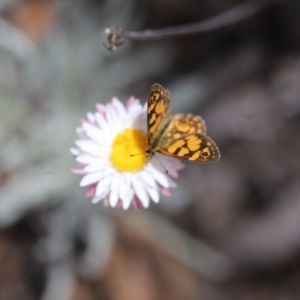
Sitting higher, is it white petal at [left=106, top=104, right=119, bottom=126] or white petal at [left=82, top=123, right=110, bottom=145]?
white petal at [left=106, top=104, right=119, bottom=126]

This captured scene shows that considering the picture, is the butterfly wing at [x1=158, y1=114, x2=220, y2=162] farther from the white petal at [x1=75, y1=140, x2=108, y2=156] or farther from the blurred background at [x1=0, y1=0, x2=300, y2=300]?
the blurred background at [x1=0, y1=0, x2=300, y2=300]

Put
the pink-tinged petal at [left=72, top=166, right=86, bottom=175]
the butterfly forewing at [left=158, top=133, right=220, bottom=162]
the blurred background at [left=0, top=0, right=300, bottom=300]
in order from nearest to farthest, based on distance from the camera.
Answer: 1. the butterfly forewing at [left=158, top=133, right=220, bottom=162]
2. the pink-tinged petal at [left=72, top=166, right=86, bottom=175]
3. the blurred background at [left=0, top=0, right=300, bottom=300]

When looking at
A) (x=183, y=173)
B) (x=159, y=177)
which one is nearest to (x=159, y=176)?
(x=159, y=177)

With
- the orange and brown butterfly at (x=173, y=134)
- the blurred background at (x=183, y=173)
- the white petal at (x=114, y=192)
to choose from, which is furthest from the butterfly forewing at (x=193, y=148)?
the blurred background at (x=183, y=173)

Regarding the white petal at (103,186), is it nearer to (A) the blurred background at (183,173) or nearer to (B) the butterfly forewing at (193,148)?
(B) the butterfly forewing at (193,148)

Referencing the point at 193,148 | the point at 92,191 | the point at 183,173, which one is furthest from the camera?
the point at 183,173

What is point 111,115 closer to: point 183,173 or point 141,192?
point 141,192

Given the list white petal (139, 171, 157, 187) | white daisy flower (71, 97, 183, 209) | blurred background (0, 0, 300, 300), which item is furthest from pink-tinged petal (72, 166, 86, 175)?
blurred background (0, 0, 300, 300)

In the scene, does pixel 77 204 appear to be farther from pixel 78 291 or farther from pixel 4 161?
pixel 78 291
